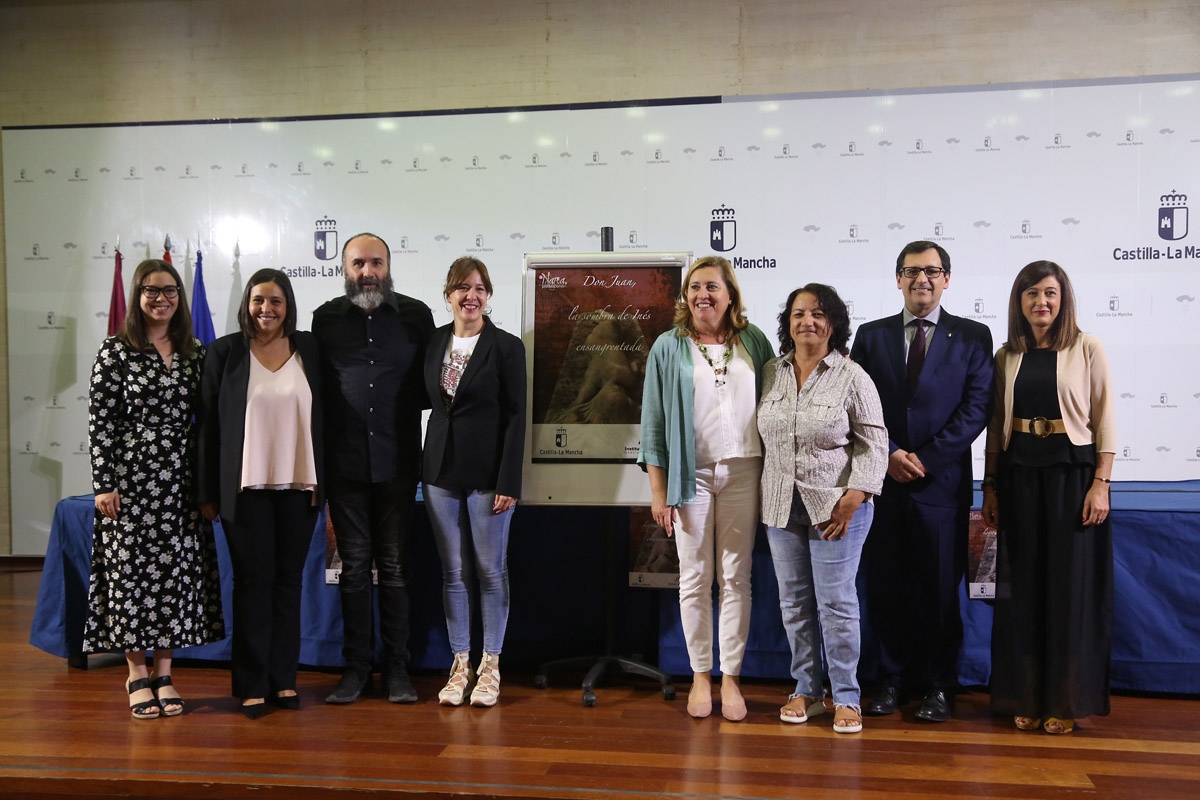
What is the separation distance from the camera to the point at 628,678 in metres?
3.45

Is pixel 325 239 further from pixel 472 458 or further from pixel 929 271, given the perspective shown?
pixel 929 271

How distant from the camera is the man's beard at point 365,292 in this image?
3094 mm

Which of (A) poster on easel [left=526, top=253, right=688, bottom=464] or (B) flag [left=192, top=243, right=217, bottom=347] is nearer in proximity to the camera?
(A) poster on easel [left=526, top=253, right=688, bottom=464]

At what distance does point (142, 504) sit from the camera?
115 inches

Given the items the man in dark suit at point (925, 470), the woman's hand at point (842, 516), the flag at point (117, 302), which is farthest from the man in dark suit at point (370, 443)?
the flag at point (117, 302)

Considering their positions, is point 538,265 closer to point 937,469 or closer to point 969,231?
point 937,469

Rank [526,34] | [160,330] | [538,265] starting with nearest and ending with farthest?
[160,330]
[538,265]
[526,34]

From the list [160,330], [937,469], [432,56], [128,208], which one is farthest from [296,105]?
[937,469]

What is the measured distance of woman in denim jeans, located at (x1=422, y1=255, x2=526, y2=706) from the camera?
3.05 meters

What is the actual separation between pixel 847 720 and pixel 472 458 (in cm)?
152

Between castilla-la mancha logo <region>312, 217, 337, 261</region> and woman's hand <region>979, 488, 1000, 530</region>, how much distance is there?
4.73 meters

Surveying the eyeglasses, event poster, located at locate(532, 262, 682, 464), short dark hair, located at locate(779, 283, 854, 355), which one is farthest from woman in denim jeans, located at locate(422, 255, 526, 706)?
the eyeglasses

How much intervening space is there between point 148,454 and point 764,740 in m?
2.24

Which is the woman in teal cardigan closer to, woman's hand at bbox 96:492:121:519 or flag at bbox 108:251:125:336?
woman's hand at bbox 96:492:121:519
